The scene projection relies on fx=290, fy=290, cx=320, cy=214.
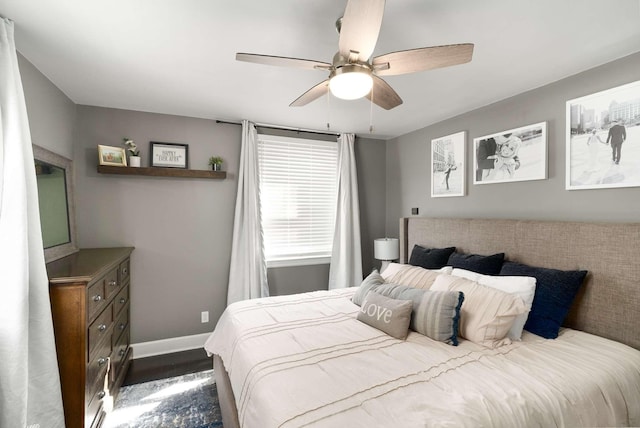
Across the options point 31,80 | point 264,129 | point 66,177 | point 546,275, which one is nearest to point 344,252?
point 264,129

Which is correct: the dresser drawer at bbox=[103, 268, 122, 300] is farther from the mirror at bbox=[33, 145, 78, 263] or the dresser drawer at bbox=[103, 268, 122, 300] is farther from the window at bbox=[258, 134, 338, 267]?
the window at bbox=[258, 134, 338, 267]

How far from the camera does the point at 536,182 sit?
2.44 m

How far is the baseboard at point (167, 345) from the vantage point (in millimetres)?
3024

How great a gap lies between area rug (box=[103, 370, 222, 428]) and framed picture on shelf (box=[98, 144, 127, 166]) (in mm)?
2058

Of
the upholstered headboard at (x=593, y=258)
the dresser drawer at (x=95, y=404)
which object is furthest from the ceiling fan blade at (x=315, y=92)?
the dresser drawer at (x=95, y=404)

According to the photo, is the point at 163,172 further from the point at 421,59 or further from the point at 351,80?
the point at 421,59

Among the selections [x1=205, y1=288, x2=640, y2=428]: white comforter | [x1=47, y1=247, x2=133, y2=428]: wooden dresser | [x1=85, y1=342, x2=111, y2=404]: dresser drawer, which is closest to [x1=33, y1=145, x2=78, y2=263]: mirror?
[x1=47, y1=247, x2=133, y2=428]: wooden dresser

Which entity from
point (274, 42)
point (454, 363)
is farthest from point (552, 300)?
point (274, 42)

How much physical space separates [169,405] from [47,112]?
2.47m

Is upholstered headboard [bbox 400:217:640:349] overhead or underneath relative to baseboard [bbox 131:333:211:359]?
overhead

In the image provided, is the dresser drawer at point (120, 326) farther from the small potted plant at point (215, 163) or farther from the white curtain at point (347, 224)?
the white curtain at point (347, 224)

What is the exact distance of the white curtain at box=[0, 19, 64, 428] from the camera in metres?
1.38

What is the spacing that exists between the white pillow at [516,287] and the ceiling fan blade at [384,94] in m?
1.49

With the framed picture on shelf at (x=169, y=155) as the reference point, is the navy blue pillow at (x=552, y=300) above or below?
below
